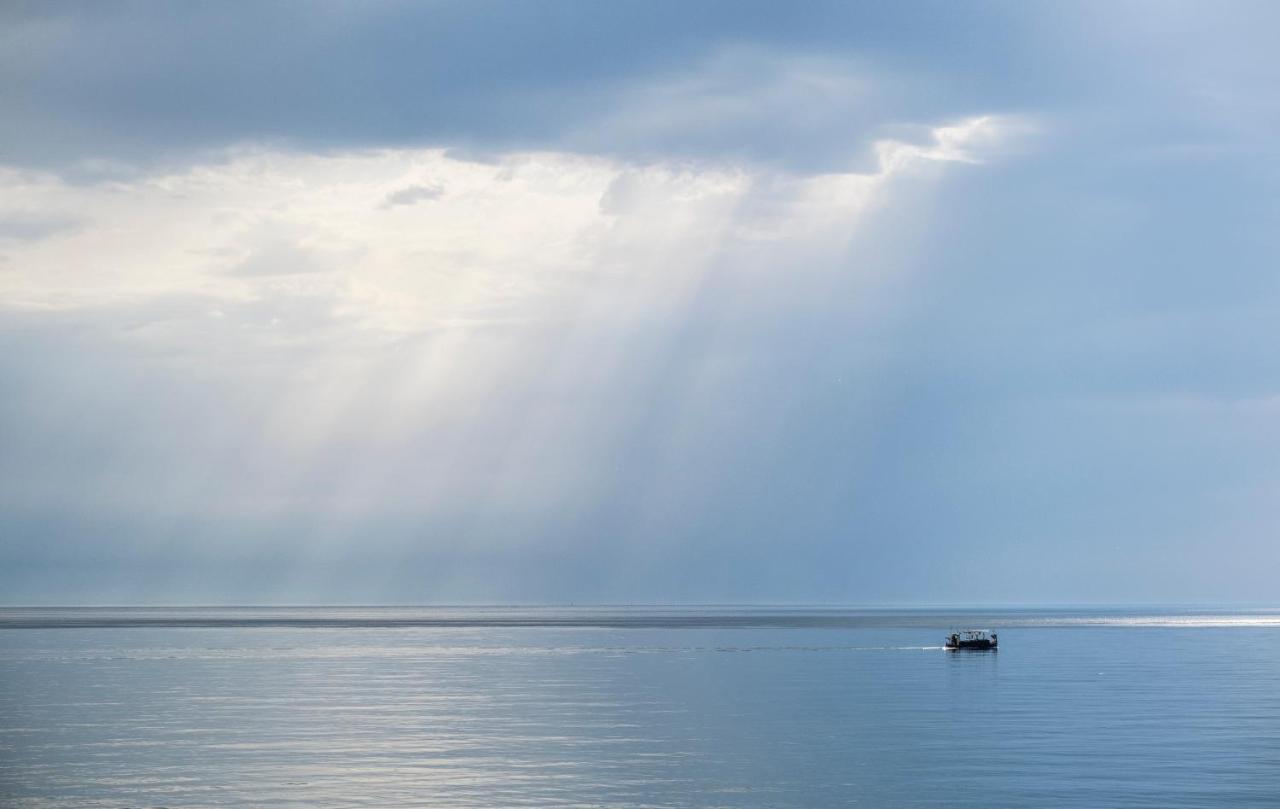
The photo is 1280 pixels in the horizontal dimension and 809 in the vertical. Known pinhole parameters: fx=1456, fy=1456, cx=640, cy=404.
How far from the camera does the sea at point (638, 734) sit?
55844mm

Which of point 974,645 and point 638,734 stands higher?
point 974,645

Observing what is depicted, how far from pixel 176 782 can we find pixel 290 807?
8341 millimetres

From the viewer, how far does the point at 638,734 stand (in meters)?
76.6

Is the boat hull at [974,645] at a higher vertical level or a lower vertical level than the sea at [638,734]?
higher

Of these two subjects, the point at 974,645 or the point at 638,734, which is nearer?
the point at 638,734

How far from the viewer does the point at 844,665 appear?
141125mm

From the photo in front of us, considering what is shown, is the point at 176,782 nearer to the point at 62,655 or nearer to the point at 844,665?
the point at 844,665

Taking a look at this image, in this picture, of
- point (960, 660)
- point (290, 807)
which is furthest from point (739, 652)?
point (290, 807)

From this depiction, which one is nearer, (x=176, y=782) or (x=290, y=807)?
(x=290, y=807)

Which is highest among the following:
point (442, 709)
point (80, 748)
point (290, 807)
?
point (442, 709)

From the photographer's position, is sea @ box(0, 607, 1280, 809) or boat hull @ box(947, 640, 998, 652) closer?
sea @ box(0, 607, 1280, 809)

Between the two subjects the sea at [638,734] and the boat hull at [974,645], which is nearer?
the sea at [638,734]

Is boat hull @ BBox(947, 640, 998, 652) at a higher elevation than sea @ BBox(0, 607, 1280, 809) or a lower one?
higher

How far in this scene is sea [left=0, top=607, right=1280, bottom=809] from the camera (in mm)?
55844
